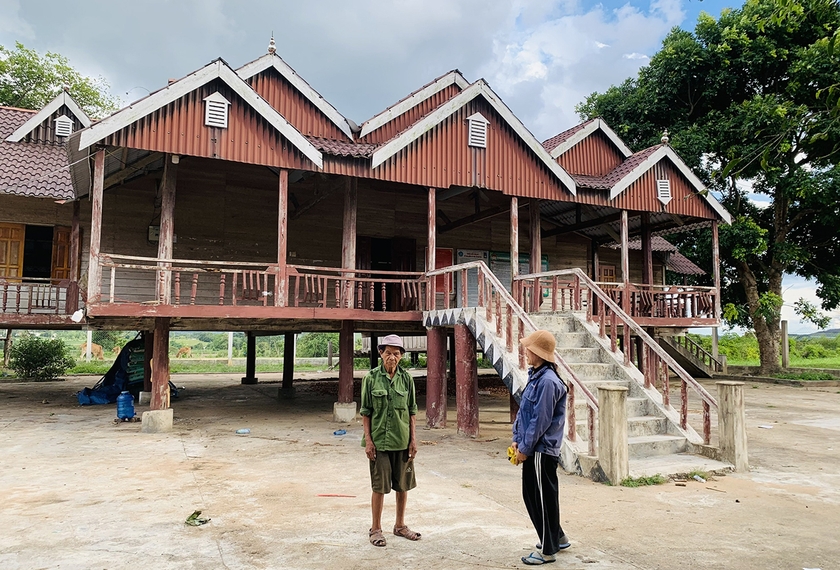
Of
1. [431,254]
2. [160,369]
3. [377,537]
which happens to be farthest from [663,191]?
[377,537]

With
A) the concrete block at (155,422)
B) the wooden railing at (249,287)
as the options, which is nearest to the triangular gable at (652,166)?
the wooden railing at (249,287)

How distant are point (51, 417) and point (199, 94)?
7357 mm

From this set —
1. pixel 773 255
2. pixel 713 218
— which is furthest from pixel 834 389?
pixel 713 218

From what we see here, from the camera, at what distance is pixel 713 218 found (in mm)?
15695

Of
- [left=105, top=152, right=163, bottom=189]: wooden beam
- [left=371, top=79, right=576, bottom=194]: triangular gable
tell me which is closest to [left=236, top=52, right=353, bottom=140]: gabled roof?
[left=371, top=79, right=576, bottom=194]: triangular gable

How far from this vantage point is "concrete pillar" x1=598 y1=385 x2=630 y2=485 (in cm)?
678

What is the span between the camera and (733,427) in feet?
24.7

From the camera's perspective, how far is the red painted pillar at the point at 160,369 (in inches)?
430

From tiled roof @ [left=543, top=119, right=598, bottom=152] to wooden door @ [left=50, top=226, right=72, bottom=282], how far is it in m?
12.4

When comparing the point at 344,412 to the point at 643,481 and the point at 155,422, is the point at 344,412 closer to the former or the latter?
the point at 155,422

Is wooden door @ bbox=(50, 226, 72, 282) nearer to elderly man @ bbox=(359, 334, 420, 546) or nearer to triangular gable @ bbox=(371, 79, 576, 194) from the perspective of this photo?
triangular gable @ bbox=(371, 79, 576, 194)

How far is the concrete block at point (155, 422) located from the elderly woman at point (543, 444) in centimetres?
823

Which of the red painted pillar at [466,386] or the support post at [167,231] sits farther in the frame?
the support post at [167,231]

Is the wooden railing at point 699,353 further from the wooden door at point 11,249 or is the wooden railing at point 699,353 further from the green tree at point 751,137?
the wooden door at point 11,249
